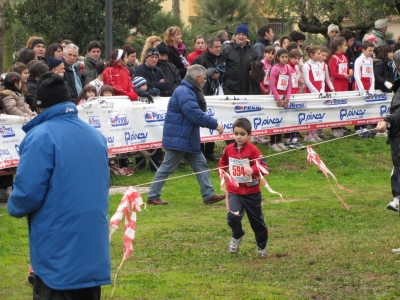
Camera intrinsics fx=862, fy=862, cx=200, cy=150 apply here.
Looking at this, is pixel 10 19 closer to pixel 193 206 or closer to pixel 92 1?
pixel 92 1

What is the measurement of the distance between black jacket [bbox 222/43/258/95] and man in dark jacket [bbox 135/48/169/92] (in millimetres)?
1641

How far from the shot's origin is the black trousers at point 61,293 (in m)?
5.55

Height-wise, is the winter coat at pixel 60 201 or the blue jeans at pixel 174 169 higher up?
the winter coat at pixel 60 201

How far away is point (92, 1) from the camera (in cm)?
2614

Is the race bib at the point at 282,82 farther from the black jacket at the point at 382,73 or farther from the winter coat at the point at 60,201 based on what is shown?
the winter coat at the point at 60,201

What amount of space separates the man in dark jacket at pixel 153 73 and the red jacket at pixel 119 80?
39 centimetres

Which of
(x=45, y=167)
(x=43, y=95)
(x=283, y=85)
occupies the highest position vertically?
(x=43, y=95)

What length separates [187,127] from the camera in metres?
12.3

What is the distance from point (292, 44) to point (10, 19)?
38.1ft

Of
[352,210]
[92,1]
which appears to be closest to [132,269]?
[352,210]

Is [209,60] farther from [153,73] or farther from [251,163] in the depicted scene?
[251,163]

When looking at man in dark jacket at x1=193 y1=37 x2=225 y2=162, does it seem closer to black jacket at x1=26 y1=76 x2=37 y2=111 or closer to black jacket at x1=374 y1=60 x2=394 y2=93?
black jacket at x1=374 y1=60 x2=394 y2=93

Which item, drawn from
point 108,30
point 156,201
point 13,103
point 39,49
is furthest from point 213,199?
point 108,30

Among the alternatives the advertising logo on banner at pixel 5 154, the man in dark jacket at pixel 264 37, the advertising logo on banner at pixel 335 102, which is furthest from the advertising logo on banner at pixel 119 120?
the advertising logo on banner at pixel 335 102
